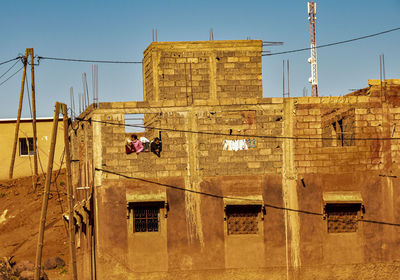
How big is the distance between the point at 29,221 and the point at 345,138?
1868 centimetres

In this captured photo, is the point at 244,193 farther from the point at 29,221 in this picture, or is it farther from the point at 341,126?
Result: the point at 29,221

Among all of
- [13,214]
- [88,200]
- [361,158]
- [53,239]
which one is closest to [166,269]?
[88,200]

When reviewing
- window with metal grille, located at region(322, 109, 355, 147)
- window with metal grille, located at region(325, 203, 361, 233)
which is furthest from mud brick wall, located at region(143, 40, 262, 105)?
window with metal grille, located at region(325, 203, 361, 233)

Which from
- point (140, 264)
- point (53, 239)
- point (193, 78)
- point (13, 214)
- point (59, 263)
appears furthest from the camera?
point (13, 214)

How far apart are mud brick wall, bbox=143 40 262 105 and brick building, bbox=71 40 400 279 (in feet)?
8.20

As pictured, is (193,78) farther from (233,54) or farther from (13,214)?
(13,214)

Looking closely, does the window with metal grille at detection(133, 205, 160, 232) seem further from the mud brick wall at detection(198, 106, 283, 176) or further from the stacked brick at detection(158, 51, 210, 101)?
the stacked brick at detection(158, 51, 210, 101)

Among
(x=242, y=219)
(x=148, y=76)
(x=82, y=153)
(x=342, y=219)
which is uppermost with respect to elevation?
(x=148, y=76)

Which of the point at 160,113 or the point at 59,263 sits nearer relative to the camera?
the point at 160,113

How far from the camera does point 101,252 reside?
1902 cm

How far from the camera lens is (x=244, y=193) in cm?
1944

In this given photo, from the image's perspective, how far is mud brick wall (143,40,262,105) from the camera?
72.2 feet

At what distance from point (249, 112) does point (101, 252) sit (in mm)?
7354

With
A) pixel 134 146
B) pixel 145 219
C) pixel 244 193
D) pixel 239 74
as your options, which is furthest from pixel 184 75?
pixel 145 219
